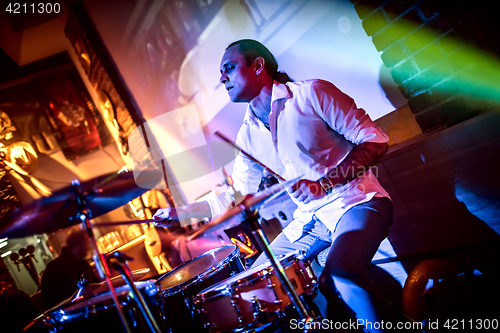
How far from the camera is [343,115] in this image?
1.53 m

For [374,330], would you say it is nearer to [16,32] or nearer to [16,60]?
[16,32]

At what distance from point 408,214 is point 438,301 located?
0.49 metres

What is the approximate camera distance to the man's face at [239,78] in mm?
1885

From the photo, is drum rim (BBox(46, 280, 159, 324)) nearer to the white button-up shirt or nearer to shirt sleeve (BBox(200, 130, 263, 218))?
shirt sleeve (BBox(200, 130, 263, 218))

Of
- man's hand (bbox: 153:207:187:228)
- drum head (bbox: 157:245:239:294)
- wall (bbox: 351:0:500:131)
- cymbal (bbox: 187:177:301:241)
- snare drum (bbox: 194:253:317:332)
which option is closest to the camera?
cymbal (bbox: 187:177:301:241)

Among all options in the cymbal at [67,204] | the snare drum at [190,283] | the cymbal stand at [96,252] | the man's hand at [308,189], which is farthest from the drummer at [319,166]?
the cymbal stand at [96,252]

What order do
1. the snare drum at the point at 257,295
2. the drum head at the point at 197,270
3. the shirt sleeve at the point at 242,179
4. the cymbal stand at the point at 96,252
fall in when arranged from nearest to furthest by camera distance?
the cymbal stand at the point at 96,252 < the snare drum at the point at 257,295 < the drum head at the point at 197,270 < the shirt sleeve at the point at 242,179

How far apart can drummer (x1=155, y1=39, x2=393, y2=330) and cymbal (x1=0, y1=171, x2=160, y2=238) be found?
397mm

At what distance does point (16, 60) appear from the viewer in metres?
4.98

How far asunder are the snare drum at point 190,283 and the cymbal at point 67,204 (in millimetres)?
578

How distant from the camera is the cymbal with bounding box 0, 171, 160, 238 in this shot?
1.28m

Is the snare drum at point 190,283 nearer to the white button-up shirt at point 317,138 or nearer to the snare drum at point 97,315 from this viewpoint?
the snare drum at point 97,315

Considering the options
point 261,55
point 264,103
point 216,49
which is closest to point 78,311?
point 264,103

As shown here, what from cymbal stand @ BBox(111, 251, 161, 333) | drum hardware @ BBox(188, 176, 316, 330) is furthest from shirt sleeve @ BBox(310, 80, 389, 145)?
cymbal stand @ BBox(111, 251, 161, 333)
